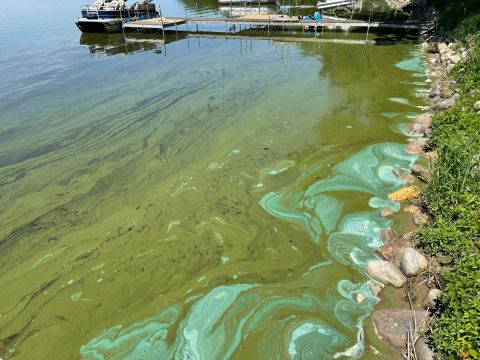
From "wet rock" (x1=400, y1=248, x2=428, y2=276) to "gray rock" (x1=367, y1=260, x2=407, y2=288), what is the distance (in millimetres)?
106

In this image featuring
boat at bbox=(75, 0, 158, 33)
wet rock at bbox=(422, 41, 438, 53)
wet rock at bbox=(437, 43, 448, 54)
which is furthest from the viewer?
boat at bbox=(75, 0, 158, 33)

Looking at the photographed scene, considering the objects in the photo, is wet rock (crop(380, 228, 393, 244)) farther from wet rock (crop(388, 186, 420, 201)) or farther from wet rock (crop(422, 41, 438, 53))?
wet rock (crop(422, 41, 438, 53))

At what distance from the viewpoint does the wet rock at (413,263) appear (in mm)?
4988

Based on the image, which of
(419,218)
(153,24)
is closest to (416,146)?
(419,218)

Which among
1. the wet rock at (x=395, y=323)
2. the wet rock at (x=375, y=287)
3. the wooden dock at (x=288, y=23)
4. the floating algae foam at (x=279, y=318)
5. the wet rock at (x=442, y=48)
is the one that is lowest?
the floating algae foam at (x=279, y=318)

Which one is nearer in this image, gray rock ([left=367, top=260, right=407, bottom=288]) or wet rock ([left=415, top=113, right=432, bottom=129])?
gray rock ([left=367, top=260, right=407, bottom=288])

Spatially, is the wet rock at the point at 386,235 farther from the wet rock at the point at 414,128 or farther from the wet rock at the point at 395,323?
the wet rock at the point at 414,128

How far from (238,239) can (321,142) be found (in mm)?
4238

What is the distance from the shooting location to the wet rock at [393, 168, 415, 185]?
23.7 feet

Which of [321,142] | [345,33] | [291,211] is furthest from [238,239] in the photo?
[345,33]

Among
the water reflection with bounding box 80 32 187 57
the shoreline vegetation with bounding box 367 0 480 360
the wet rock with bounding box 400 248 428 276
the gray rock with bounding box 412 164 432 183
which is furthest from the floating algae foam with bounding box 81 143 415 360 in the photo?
the water reflection with bounding box 80 32 187 57

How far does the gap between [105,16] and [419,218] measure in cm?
2800

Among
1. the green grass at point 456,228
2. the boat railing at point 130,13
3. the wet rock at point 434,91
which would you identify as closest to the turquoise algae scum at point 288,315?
the green grass at point 456,228

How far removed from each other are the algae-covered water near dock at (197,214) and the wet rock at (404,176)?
0.76 ft
